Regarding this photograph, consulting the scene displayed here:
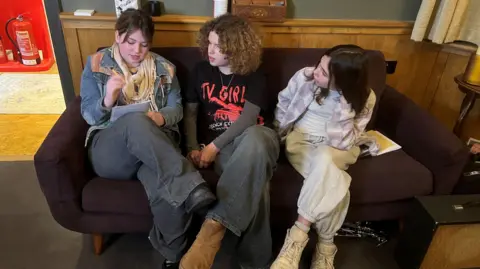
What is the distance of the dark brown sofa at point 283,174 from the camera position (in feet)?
4.47

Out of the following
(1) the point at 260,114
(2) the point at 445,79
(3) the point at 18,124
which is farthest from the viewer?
(3) the point at 18,124

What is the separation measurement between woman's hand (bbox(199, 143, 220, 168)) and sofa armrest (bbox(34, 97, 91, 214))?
0.43 m

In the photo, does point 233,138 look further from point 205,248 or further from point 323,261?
point 323,261

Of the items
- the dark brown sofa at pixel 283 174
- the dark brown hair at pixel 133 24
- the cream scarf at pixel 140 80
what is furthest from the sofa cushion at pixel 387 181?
the dark brown hair at pixel 133 24

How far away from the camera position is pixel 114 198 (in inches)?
54.9

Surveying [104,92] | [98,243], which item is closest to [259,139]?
[104,92]

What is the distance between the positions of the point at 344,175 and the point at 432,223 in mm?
349

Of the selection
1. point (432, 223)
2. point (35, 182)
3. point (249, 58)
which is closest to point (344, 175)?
point (432, 223)

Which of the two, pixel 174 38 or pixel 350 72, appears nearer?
pixel 350 72

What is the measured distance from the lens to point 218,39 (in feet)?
5.09

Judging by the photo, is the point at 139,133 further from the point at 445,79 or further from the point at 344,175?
the point at 445,79

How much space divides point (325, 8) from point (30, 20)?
2.53 m

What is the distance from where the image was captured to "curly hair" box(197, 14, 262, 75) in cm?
155

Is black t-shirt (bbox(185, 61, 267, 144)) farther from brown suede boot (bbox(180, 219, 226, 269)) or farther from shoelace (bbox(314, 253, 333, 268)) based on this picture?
shoelace (bbox(314, 253, 333, 268))
